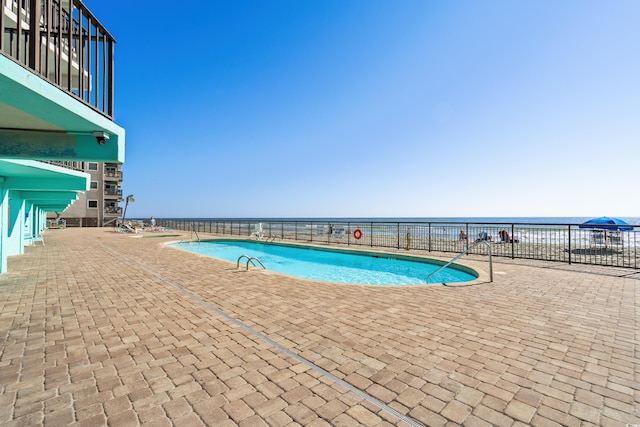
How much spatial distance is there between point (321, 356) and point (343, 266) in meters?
8.37

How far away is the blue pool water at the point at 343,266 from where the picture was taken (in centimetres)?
886

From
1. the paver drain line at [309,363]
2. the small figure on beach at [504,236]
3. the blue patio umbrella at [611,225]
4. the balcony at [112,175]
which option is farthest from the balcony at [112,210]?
the blue patio umbrella at [611,225]

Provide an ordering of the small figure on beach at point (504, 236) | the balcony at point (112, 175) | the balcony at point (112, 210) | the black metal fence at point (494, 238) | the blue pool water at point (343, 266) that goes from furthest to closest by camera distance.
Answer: the balcony at point (112, 175) < the balcony at point (112, 210) < the small figure on beach at point (504, 236) < the black metal fence at point (494, 238) < the blue pool water at point (343, 266)

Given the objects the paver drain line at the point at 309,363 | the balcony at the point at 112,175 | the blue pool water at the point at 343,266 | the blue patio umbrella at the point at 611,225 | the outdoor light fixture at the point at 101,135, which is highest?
the balcony at the point at 112,175

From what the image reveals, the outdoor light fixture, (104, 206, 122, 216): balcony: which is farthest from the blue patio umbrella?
(104, 206, 122, 216): balcony

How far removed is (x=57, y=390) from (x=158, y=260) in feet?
24.9

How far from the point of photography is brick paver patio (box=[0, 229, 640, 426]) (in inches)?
85.2

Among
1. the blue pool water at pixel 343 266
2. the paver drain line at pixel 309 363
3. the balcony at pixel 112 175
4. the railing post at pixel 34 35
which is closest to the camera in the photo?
the paver drain line at pixel 309 363

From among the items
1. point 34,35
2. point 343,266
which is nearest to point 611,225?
point 343,266

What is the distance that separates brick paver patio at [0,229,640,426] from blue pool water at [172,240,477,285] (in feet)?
10.5

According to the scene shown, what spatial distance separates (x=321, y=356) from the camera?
3008 millimetres

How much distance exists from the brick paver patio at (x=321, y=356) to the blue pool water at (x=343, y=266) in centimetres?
321

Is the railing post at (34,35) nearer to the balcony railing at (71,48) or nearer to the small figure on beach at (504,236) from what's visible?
the balcony railing at (71,48)

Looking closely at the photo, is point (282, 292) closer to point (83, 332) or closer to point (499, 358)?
point (83, 332)
